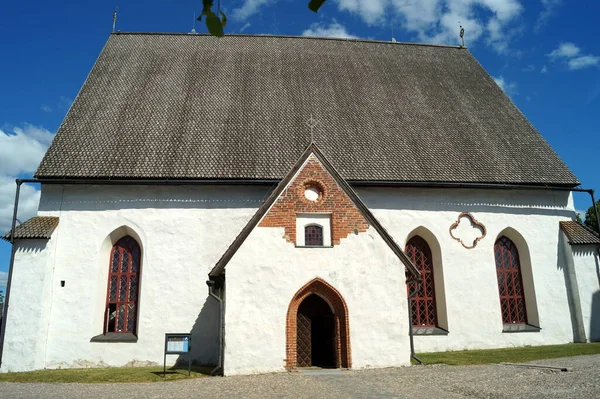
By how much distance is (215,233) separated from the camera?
14.9 meters

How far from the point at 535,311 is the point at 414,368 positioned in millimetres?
7027

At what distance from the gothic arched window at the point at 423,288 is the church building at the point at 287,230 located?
57mm

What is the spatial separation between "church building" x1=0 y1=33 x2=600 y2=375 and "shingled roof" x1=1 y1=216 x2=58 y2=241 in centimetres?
5

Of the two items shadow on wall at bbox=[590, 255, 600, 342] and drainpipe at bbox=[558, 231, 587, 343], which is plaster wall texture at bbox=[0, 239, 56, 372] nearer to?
drainpipe at bbox=[558, 231, 587, 343]

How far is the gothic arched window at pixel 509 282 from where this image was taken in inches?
631

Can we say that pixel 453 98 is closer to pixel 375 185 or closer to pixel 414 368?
pixel 375 185

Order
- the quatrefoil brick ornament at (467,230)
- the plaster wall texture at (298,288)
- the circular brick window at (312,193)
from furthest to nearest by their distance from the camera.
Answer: the quatrefoil brick ornament at (467,230) → the circular brick window at (312,193) → the plaster wall texture at (298,288)

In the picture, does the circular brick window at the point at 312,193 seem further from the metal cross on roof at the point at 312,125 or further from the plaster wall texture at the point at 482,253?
the plaster wall texture at the point at 482,253

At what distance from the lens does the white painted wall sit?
1166 centimetres

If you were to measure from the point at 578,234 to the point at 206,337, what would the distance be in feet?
44.1

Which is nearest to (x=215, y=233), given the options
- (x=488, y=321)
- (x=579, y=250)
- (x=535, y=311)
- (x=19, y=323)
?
(x=19, y=323)

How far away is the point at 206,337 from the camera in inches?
553

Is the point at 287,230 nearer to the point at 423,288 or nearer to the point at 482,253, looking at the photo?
the point at 423,288

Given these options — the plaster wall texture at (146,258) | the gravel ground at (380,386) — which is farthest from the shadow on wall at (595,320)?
the plaster wall texture at (146,258)
